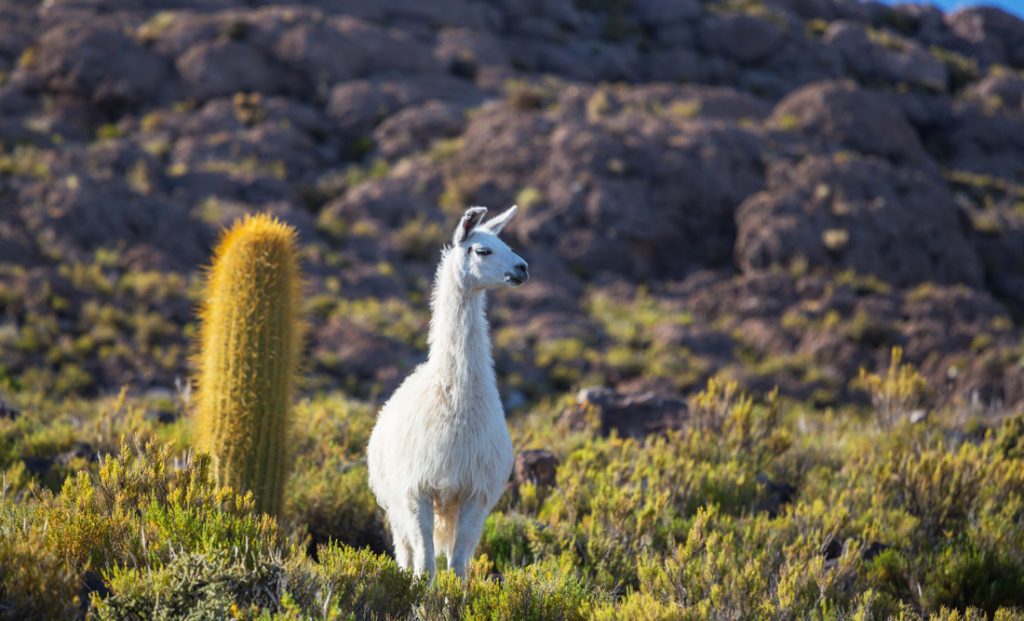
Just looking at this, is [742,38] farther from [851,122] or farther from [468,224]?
[468,224]

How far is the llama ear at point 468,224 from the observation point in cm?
561

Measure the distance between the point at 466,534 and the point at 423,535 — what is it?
10.0 inches

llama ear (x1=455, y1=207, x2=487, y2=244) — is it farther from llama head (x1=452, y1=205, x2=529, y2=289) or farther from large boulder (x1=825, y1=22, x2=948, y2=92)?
large boulder (x1=825, y1=22, x2=948, y2=92)

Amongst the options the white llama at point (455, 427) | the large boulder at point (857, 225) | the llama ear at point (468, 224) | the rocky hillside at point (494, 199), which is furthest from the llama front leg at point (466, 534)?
the large boulder at point (857, 225)

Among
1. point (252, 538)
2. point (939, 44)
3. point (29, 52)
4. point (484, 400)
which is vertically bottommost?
point (252, 538)

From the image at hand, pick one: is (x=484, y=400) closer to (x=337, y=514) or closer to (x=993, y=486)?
(x=337, y=514)

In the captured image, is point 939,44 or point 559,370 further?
point 939,44

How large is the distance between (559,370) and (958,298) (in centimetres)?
904

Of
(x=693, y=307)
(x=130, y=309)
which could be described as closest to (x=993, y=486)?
(x=693, y=307)

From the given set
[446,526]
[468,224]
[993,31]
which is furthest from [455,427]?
[993,31]

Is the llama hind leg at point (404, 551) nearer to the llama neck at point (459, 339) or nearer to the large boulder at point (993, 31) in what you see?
the llama neck at point (459, 339)

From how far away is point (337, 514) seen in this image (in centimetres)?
748

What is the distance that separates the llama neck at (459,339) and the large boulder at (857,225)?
16.5 metres

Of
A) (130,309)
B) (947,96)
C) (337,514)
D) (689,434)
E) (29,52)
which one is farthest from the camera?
(947,96)
